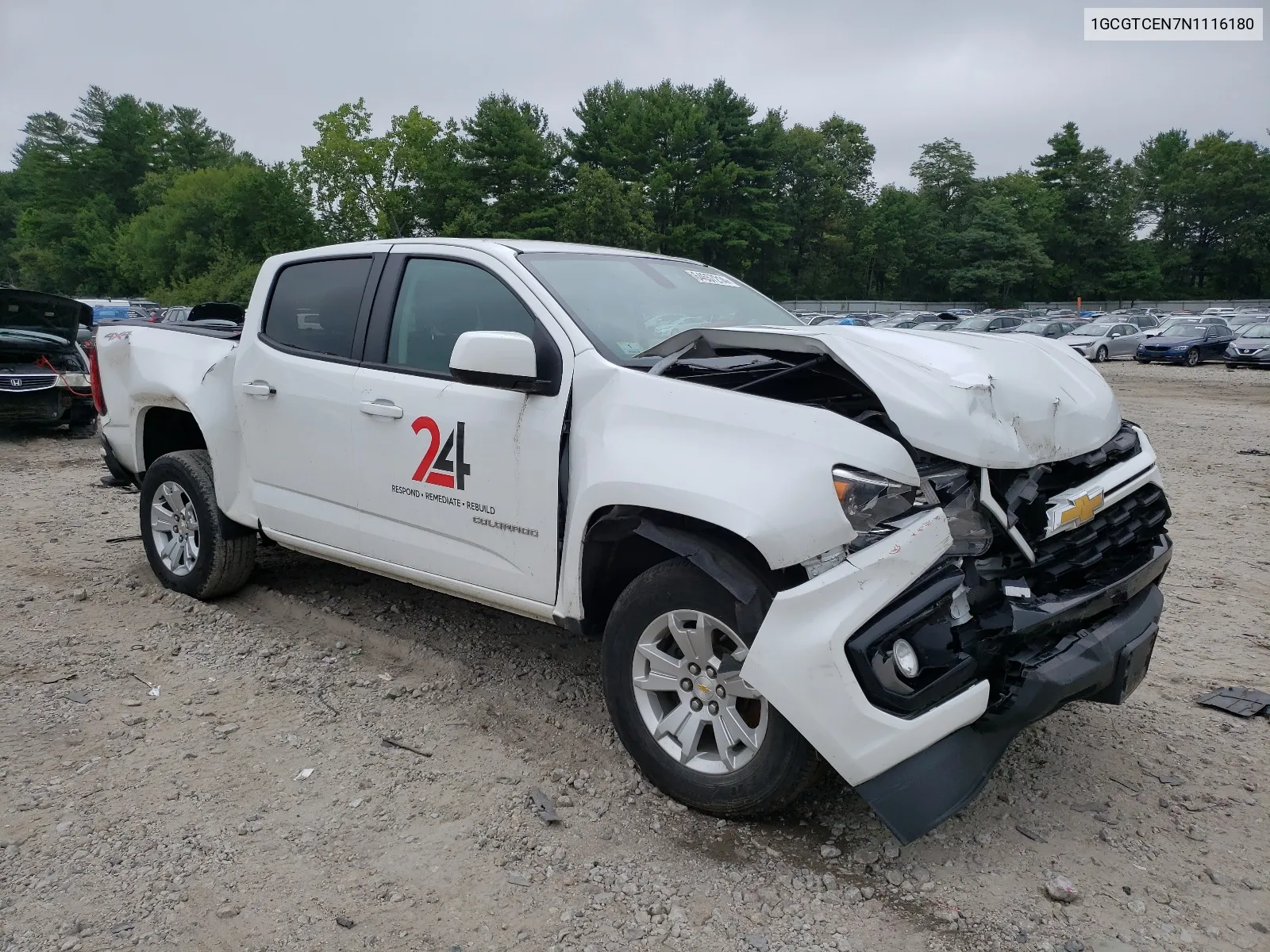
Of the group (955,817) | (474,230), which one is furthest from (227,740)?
(474,230)

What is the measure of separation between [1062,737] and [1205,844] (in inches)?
27.8

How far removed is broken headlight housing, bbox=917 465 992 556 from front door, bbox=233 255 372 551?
2471 mm

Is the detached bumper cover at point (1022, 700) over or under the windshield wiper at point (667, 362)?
under

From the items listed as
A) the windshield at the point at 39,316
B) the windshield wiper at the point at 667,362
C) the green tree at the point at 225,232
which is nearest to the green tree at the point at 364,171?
the green tree at the point at 225,232

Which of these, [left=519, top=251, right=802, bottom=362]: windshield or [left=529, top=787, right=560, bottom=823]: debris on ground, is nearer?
[left=529, top=787, right=560, bottom=823]: debris on ground

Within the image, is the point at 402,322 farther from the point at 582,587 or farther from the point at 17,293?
the point at 17,293

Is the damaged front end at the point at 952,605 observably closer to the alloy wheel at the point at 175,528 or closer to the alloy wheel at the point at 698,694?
the alloy wheel at the point at 698,694

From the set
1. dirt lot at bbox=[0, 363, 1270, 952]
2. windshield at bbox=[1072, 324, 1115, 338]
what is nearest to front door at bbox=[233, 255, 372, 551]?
dirt lot at bbox=[0, 363, 1270, 952]

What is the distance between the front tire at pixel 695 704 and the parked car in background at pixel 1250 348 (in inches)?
1118

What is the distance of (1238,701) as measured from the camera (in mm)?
3891

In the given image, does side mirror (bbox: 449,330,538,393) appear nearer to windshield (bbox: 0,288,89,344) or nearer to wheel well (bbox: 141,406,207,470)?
wheel well (bbox: 141,406,207,470)

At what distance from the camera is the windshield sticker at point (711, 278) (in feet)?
14.4

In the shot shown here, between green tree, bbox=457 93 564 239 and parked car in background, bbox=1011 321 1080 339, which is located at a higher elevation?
green tree, bbox=457 93 564 239

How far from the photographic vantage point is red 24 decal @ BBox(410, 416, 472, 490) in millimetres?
→ 3564
